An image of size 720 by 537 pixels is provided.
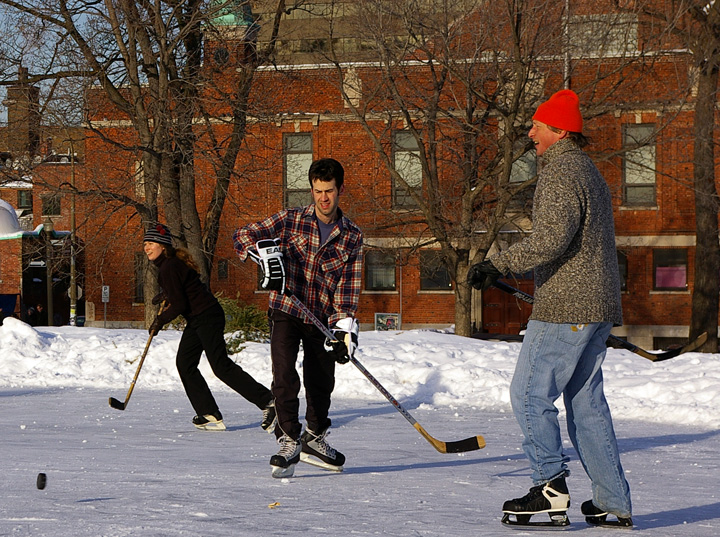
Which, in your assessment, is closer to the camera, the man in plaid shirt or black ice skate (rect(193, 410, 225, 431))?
the man in plaid shirt

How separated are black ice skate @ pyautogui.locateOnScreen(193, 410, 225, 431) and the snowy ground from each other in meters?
0.11

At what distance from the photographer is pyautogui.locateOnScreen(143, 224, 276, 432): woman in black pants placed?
8570mm

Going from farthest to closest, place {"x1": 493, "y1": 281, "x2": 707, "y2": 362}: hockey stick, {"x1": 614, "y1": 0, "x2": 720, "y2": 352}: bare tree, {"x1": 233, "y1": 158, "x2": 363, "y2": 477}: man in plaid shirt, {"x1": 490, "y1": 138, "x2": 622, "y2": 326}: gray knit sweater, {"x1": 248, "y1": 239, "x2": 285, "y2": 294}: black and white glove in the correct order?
{"x1": 614, "y1": 0, "x2": 720, "y2": 352}: bare tree, {"x1": 233, "y1": 158, "x2": 363, "y2": 477}: man in plaid shirt, {"x1": 248, "y1": 239, "x2": 285, "y2": 294}: black and white glove, {"x1": 493, "y1": 281, "x2": 707, "y2": 362}: hockey stick, {"x1": 490, "y1": 138, "x2": 622, "y2": 326}: gray knit sweater

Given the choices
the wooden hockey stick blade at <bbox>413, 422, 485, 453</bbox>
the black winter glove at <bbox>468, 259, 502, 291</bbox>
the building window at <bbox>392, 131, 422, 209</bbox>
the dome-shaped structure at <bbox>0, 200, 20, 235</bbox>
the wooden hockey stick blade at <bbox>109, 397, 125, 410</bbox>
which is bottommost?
the wooden hockey stick blade at <bbox>109, 397, 125, 410</bbox>

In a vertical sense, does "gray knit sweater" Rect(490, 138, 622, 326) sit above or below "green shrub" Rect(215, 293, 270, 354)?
above

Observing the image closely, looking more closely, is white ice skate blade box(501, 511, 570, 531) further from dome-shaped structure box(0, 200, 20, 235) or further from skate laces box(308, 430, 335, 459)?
dome-shaped structure box(0, 200, 20, 235)

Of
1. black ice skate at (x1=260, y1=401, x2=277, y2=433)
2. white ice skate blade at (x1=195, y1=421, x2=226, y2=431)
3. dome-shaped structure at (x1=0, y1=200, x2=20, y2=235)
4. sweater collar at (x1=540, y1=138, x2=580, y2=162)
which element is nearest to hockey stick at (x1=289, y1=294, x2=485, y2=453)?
sweater collar at (x1=540, y1=138, x2=580, y2=162)

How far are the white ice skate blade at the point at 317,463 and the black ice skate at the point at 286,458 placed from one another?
0.28 m

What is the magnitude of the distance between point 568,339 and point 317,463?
2.39 metres

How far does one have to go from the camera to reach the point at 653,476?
252 inches

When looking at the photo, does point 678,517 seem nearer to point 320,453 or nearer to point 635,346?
point 635,346

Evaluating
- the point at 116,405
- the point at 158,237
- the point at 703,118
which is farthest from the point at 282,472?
the point at 703,118

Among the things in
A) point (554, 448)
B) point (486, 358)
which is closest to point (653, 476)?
point (554, 448)

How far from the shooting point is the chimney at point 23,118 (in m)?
19.0
